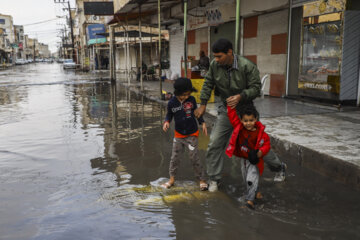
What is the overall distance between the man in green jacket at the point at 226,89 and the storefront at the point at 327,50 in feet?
16.7

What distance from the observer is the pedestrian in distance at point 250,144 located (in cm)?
345

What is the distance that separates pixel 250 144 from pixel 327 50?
6.25m

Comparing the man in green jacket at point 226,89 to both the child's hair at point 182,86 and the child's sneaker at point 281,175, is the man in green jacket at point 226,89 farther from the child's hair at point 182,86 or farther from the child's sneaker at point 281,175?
the child's hair at point 182,86

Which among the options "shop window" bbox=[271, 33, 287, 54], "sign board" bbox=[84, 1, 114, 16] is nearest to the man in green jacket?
"shop window" bbox=[271, 33, 287, 54]

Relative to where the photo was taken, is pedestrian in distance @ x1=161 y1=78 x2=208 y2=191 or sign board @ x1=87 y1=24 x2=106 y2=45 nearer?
pedestrian in distance @ x1=161 y1=78 x2=208 y2=191

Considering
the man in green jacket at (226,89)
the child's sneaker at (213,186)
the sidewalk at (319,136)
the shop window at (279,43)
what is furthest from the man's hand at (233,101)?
the shop window at (279,43)

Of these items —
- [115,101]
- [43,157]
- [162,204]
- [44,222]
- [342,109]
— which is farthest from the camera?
[115,101]

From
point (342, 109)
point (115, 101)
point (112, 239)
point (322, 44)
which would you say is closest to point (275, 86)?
point (322, 44)

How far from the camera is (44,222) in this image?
10.7ft

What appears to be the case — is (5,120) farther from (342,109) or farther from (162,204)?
(342,109)

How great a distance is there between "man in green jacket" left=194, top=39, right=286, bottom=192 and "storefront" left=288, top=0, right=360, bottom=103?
509 centimetres

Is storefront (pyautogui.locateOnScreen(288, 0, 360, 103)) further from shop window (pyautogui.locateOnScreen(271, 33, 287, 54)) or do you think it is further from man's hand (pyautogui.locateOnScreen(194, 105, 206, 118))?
man's hand (pyautogui.locateOnScreen(194, 105, 206, 118))

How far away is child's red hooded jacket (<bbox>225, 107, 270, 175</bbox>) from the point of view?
137 inches

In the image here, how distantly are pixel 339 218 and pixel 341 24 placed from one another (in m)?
6.20
